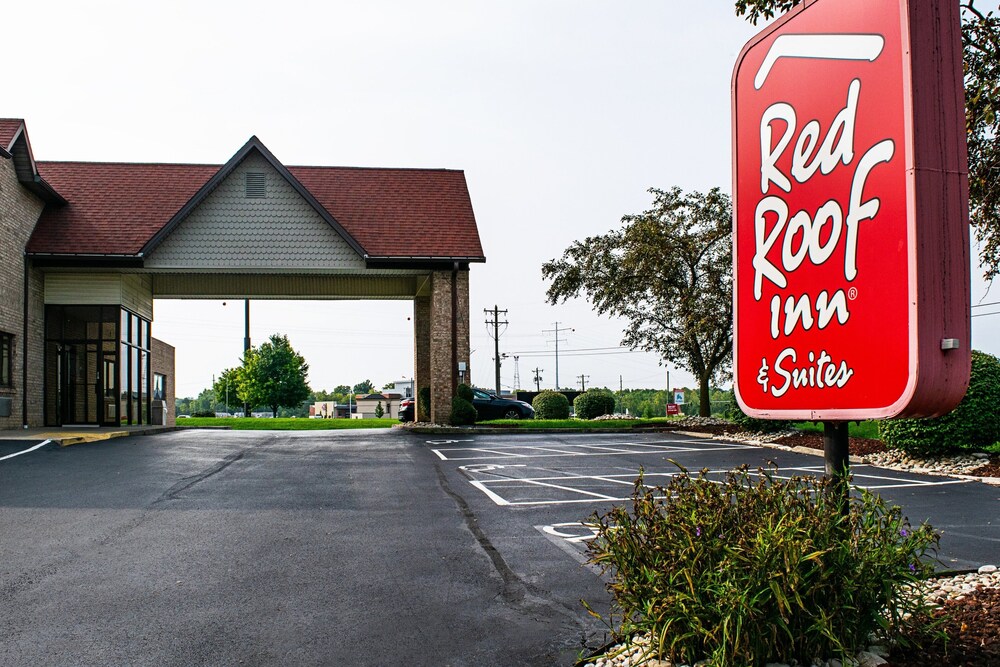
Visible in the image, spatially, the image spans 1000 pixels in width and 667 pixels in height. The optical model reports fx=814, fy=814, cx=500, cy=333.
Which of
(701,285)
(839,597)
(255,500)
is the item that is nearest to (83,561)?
(255,500)

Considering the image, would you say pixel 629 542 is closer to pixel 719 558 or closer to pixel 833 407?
pixel 719 558

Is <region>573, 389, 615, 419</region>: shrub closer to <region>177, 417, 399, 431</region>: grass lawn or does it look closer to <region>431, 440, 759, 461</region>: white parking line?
<region>177, 417, 399, 431</region>: grass lawn

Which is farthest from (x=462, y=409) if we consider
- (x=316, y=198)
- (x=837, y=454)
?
(x=837, y=454)

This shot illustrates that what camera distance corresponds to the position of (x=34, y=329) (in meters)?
24.9

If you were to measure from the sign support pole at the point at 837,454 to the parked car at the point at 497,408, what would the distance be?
97.7 feet

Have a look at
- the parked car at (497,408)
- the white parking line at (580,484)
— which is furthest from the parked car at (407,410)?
the white parking line at (580,484)

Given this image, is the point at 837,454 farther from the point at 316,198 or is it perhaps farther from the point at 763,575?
the point at 316,198

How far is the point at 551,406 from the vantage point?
37.8 metres

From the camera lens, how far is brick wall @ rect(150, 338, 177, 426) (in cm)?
3161

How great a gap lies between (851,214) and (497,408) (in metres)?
31.0

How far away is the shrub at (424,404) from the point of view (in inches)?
1153

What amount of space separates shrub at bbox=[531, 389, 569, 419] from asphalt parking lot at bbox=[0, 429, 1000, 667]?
22.7 meters

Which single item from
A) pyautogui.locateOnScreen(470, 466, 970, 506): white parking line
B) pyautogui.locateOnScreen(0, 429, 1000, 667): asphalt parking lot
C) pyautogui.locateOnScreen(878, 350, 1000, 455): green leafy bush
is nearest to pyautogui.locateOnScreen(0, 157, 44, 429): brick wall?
pyautogui.locateOnScreen(0, 429, 1000, 667): asphalt parking lot

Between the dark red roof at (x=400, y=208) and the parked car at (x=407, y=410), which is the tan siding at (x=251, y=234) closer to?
the dark red roof at (x=400, y=208)
